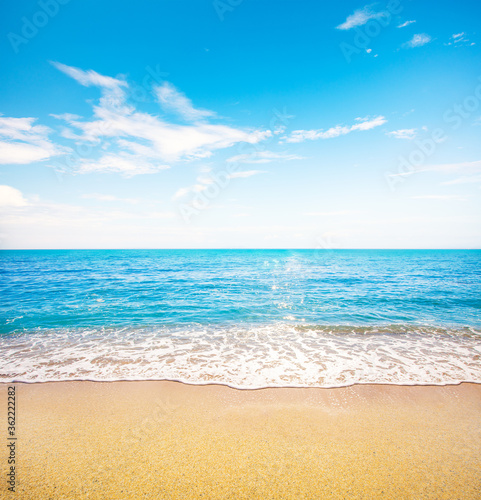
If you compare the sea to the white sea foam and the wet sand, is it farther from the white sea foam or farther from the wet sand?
the wet sand

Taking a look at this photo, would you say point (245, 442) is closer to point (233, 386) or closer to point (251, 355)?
point (233, 386)

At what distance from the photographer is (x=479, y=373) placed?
751 centimetres

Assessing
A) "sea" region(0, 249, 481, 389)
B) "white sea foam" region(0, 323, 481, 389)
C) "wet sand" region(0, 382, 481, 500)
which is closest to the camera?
"wet sand" region(0, 382, 481, 500)

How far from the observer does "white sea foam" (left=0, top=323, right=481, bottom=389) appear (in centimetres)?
731

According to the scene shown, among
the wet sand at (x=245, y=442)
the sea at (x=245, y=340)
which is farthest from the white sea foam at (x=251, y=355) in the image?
the wet sand at (x=245, y=442)

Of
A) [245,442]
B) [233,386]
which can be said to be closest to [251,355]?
[233,386]

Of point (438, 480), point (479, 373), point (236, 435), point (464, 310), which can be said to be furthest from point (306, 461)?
point (464, 310)

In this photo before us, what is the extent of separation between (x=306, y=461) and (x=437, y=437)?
9.59 ft

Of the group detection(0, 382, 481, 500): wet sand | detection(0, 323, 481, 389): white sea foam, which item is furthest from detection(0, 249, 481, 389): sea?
detection(0, 382, 481, 500): wet sand

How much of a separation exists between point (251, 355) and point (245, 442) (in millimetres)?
4210

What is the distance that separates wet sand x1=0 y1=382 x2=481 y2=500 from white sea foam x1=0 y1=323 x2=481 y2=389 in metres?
0.62

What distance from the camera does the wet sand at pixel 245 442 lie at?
375 cm

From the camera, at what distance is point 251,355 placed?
8.85 meters

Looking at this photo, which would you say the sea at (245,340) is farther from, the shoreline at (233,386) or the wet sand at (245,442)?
the wet sand at (245,442)
